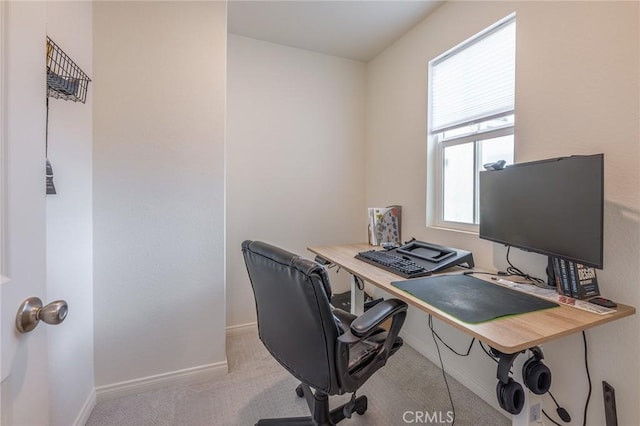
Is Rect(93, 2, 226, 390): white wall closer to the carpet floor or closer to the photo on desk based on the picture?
the carpet floor

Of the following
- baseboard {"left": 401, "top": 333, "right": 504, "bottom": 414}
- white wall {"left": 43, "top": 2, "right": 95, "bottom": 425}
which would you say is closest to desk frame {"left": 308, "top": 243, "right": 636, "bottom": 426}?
baseboard {"left": 401, "top": 333, "right": 504, "bottom": 414}

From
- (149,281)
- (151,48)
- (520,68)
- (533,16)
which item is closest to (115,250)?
(149,281)

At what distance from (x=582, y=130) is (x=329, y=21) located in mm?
1778

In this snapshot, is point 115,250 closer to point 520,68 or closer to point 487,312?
point 487,312

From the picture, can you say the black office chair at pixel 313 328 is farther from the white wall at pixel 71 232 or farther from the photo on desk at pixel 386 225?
the photo on desk at pixel 386 225

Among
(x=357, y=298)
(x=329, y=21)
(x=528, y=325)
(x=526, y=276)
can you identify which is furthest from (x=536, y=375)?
(x=329, y=21)

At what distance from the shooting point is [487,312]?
1.04 metres

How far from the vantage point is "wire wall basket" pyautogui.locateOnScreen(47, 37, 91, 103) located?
1157 millimetres

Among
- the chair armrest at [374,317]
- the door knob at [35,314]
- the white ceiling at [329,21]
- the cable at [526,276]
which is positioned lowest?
the chair armrest at [374,317]

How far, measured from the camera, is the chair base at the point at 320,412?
1.31 metres

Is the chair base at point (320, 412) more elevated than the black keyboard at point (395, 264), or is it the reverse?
the black keyboard at point (395, 264)

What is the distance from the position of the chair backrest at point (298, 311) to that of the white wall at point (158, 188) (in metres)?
0.75

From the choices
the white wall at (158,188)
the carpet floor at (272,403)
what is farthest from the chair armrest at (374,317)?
the white wall at (158,188)

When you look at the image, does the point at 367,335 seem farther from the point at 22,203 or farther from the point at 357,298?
the point at 357,298
